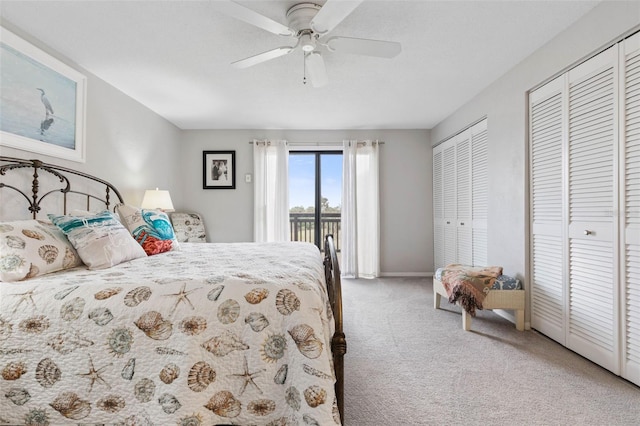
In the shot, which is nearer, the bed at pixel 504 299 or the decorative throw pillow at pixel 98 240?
the decorative throw pillow at pixel 98 240

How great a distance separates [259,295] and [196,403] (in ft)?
1.43

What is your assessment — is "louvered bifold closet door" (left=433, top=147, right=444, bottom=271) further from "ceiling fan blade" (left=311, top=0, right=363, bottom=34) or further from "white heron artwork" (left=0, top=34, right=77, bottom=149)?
"white heron artwork" (left=0, top=34, right=77, bottom=149)

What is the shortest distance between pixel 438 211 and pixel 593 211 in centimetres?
282

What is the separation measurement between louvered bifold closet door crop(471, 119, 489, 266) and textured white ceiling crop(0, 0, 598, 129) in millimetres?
503

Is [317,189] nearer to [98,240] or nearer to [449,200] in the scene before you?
[449,200]

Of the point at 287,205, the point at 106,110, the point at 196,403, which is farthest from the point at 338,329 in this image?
the point at 287,205

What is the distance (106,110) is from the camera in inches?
127

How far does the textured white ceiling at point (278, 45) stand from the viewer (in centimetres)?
211

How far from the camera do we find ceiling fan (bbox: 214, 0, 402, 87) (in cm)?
172

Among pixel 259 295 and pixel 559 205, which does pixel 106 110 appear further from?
pixel 559 205

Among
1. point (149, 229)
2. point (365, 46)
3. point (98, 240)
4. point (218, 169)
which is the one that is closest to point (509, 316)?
point (365, 46)

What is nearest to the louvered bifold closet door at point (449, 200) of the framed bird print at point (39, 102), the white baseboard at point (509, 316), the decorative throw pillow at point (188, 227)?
the white baseboard at point (509, 316)

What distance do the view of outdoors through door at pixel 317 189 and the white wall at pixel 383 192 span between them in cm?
34

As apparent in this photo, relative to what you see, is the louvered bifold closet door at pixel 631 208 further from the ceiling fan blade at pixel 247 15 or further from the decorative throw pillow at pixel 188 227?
the decorative throw pillow at pixel 188 227
